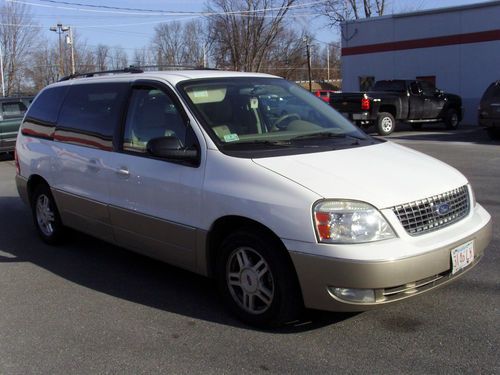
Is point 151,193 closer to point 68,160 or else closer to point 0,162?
point 68,160

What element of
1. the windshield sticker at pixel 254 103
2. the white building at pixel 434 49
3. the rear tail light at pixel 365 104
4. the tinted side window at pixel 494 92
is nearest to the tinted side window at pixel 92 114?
the windshield sticker at pixel 254 103

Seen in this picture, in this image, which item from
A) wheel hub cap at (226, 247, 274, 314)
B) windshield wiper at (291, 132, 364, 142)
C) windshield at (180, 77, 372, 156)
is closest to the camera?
wheel hub cap at (226, 247, 274, 314)

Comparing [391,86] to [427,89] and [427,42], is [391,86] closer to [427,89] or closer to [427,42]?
[427,89]

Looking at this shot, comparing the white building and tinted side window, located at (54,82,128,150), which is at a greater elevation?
the white building

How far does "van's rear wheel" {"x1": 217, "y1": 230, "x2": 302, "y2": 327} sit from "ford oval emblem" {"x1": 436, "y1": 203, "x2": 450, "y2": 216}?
3.47 ft

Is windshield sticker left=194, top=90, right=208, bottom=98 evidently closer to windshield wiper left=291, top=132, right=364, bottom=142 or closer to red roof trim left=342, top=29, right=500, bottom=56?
windshield wiper left=291, top=132, right=364, bottom=142

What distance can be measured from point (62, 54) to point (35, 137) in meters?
51.7

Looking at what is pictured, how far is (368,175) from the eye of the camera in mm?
3807

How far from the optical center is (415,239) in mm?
3578

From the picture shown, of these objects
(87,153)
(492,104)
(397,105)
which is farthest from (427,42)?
(87,153)

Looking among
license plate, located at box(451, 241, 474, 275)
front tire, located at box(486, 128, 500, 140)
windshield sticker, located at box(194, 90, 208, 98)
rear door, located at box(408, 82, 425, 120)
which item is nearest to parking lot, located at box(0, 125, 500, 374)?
license plate, located at box(451, 241, 474, 275)

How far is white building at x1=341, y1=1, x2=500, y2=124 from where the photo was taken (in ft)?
71.9

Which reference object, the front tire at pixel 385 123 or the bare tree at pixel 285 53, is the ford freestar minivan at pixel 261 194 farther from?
the bare tree at pixel 285 53

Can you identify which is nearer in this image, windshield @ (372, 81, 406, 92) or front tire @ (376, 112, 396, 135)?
front tire @ (376, 112, 396, 135)
